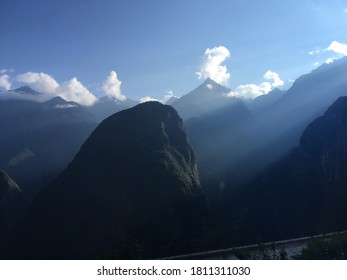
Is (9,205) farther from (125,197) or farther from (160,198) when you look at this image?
(160,198)

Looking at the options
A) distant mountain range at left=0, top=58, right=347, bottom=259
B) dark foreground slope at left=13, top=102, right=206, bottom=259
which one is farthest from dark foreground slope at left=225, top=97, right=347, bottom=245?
dark foreground slope at left=13, top=102, right=206, bottom=259

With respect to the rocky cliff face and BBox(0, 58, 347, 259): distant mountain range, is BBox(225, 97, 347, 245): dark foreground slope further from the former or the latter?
the rocky cliff face

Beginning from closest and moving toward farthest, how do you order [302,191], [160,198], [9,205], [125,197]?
[160,198] → [125,197] → [302,191] → [9,205]

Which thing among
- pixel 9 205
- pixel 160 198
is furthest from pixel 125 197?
pixel 9 205

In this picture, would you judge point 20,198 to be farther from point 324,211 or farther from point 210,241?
point 324,211

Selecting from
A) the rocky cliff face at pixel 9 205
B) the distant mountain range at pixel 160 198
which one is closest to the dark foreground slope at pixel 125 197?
the distant mountain range at pixel 160 198

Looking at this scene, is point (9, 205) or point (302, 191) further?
point (9, 205)
